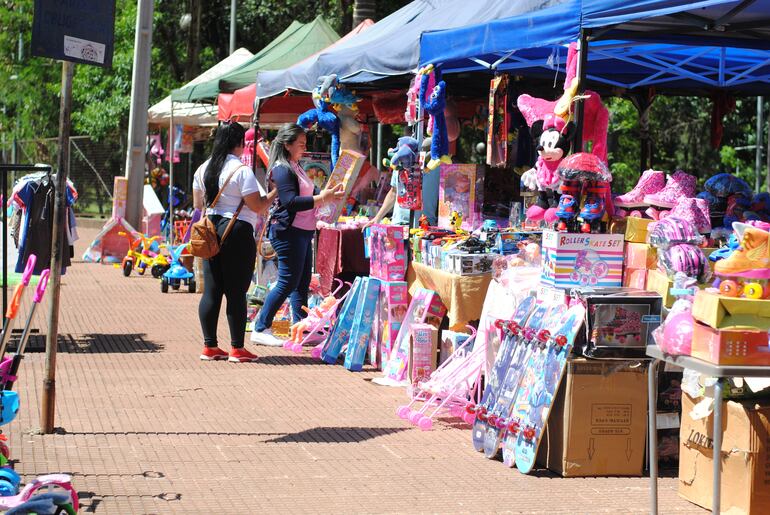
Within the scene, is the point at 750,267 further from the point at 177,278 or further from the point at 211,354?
the point at 177,278

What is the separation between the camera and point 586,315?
633 centimetres

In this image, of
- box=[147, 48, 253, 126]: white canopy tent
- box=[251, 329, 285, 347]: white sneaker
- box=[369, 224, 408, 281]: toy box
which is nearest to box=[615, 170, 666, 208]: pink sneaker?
box=[369, 224, 408, 281]: toy box

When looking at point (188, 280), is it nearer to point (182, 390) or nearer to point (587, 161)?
point (182, 390)

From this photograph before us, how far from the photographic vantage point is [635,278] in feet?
22.7

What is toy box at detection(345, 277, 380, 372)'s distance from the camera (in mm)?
Answer: 9844

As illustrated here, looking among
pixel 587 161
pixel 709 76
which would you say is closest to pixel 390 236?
pixel 587 161

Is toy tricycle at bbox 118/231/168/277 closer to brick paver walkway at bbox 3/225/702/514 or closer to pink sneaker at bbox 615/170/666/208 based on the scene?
brick paver walkway at bbox 3/225/702/514

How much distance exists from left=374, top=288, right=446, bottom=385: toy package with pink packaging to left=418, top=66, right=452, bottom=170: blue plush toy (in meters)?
1.12

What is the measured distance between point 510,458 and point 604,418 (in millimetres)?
612

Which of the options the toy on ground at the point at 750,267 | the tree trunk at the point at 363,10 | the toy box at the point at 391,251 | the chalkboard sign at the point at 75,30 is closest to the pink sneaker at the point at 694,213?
the toy on ground at the point at 750,267

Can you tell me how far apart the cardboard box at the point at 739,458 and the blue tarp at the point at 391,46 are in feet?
14.0

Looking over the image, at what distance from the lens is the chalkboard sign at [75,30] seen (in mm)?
6840

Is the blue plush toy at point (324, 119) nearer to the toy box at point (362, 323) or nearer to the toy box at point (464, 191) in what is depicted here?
the toy box at point (362, 323)

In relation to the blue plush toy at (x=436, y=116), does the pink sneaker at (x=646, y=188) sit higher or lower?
lower
